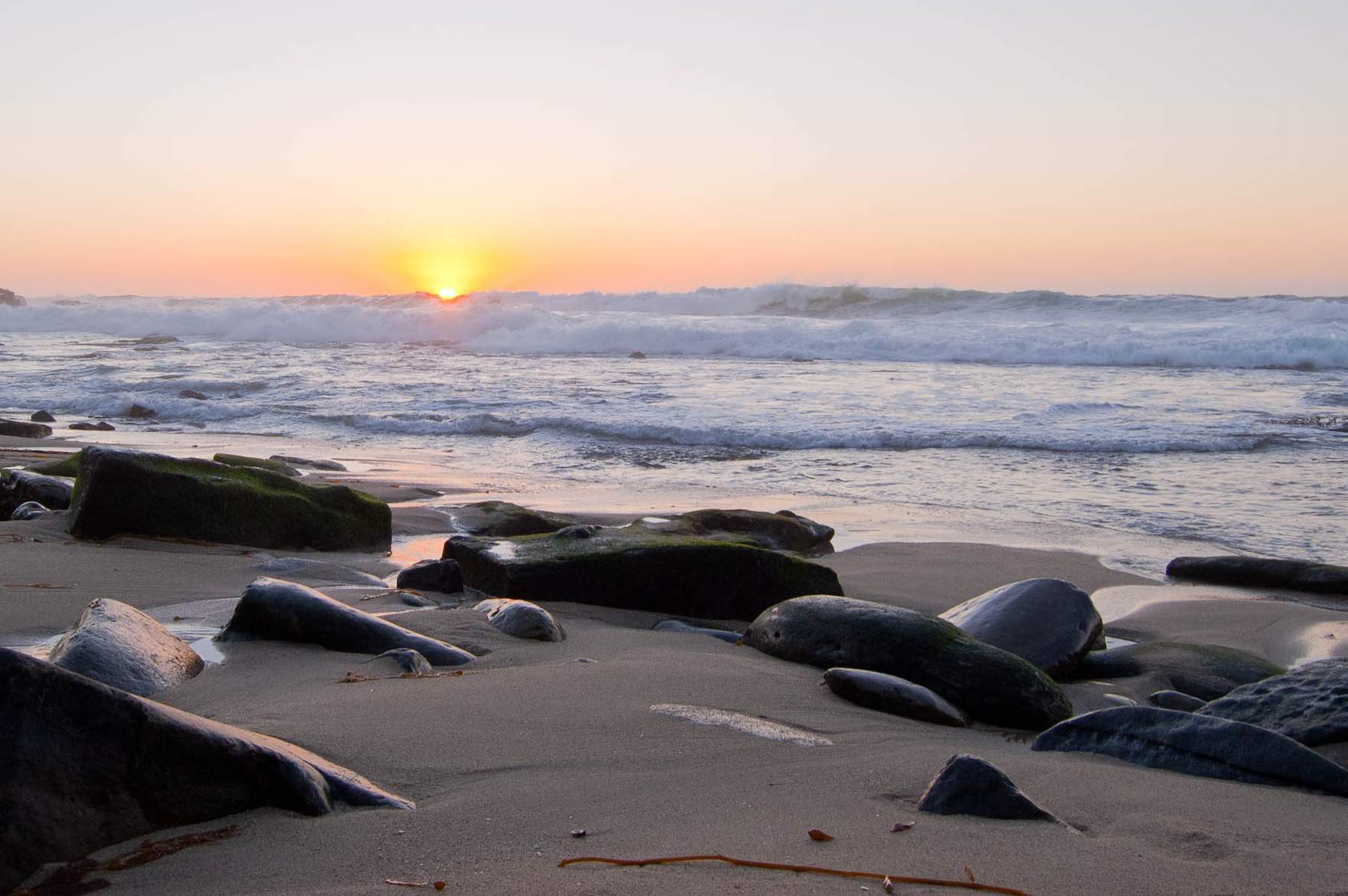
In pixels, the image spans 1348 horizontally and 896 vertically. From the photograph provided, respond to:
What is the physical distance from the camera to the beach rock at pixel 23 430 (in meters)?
11.0

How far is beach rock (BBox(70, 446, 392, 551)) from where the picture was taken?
5094 mm

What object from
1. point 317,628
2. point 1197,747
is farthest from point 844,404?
point 1197,747


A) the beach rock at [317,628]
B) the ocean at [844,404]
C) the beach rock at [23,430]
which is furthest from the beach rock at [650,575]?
the beach rock at [23,430]

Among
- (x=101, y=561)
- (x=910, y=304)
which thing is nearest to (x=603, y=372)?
(x=101, y=561)

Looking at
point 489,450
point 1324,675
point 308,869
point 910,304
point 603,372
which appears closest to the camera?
point 308,869

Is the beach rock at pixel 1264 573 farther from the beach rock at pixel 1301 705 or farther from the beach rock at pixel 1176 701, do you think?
the beach rock at pixel 1301 705

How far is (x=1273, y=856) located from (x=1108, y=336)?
24.1m

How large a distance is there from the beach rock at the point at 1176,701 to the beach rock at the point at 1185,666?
0.76ft

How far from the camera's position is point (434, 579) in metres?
4.52

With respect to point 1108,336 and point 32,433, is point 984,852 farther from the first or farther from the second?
point 1108,336

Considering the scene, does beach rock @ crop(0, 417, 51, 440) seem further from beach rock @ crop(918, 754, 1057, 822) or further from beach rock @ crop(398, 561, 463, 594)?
beach rock @ crop(918, 754, 1057, 822)

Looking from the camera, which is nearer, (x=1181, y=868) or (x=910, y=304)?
(x=1181, y=868)

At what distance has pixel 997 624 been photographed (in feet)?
13.1

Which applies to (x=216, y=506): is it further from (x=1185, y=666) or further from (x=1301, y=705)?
(x=1301, y=705)
